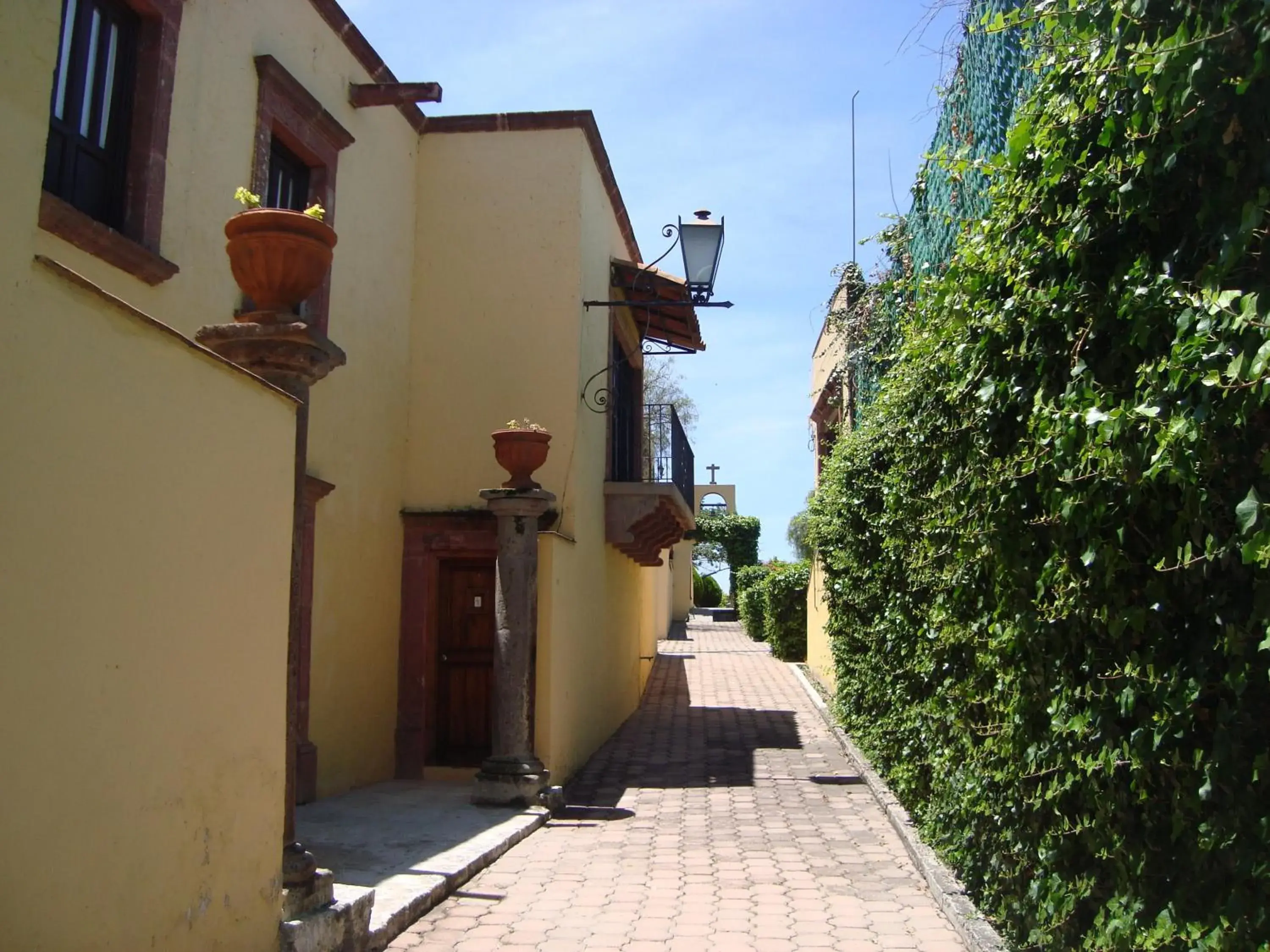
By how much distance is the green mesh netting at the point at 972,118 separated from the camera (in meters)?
5.67

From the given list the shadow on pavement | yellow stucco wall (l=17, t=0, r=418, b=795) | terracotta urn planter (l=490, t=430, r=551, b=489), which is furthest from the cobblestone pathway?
terracotta urn planter (l=490, t=430, r=551, b=489)

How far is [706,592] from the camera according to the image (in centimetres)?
4700

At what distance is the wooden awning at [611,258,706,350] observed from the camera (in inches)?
457

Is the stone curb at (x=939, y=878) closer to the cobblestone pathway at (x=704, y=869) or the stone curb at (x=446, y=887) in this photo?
the cobblestone pathway at (x=704, y=869)

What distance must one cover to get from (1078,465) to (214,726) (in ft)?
9.46

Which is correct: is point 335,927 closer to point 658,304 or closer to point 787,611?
point 658,304

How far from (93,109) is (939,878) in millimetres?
6114

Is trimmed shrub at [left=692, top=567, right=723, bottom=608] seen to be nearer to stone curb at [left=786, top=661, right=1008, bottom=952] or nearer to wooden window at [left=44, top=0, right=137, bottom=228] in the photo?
stone curb at [left=786, top=661, right=1008, bottom=952]

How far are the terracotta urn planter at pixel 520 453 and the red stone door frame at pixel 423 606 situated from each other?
119 centimetres

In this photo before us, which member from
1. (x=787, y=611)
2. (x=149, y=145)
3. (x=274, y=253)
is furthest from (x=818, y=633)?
(x=274, y=253)

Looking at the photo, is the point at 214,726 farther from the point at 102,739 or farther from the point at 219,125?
the point at 219,125

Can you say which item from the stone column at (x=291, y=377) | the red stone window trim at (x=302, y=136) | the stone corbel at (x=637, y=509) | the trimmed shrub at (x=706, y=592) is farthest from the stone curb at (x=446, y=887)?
the trimmed shrub at (x=706, y=592)

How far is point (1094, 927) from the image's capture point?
3.17 m

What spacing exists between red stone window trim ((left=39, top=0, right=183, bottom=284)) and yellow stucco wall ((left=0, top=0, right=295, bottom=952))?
2.37 m
